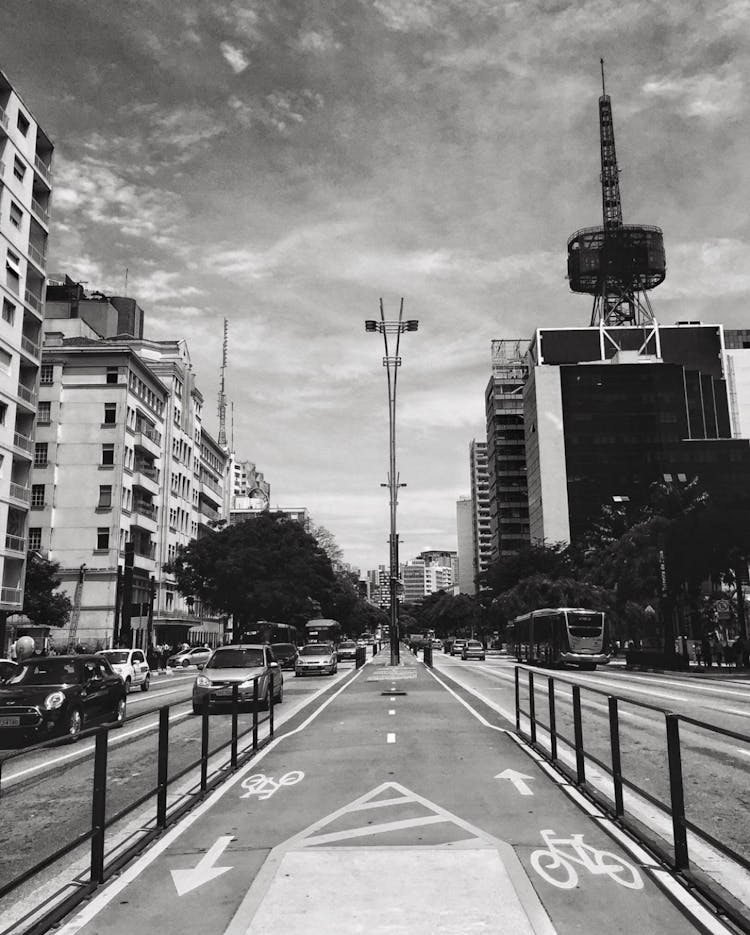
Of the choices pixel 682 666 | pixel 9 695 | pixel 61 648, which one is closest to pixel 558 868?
pixel 9 695

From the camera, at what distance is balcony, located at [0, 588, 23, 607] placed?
42713 mm

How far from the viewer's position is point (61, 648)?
62.1 meters

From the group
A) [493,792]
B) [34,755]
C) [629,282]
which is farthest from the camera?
[629,282]

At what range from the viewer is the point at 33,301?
153 ft

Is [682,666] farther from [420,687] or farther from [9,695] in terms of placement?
[9,695]

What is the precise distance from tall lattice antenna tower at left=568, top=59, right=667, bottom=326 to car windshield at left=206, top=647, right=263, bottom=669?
128 meters

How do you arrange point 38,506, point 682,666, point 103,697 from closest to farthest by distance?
point 103,697 < point 682,666 < point 38,506

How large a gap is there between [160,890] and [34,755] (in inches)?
71.7

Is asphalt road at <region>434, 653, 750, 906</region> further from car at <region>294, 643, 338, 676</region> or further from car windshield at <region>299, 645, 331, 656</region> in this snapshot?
car windshield at <region>299, 645, 331, 656</region>

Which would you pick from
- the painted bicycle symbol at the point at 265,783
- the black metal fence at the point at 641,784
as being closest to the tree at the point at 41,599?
the painted bicycle symbol at the point at 265,783

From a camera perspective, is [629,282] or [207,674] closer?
[207,674]

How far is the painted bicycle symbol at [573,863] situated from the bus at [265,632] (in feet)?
186

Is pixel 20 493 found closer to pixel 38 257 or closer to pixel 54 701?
pixel 38 257

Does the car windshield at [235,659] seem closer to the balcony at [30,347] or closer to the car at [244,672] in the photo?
the car at [244,672]
